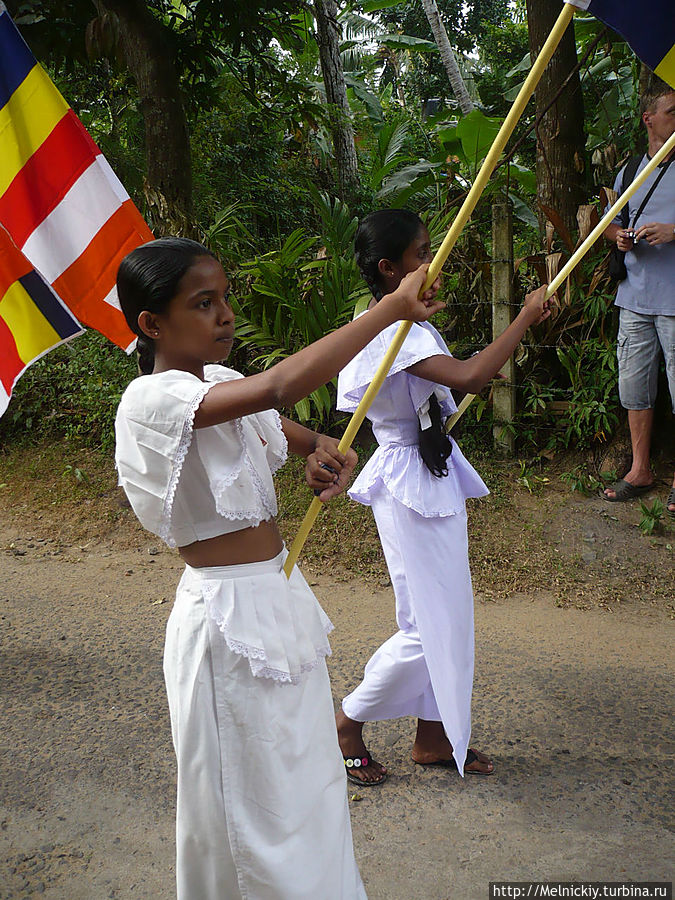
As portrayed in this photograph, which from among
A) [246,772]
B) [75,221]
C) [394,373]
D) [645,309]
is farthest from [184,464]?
[645,309]

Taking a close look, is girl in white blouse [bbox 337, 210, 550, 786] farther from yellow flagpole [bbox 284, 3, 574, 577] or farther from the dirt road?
yellow flagpole [bbox 284, 3, 574, 577]

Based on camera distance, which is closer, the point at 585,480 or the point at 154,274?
the point at 154,274

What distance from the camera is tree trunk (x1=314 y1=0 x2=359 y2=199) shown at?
1045 centimetres

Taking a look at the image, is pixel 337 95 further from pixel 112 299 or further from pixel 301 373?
pixel 301 373

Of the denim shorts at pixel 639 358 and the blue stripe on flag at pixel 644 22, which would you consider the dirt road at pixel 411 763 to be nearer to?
the denim shorts at pixel 639 358

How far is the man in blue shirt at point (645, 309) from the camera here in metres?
4.46

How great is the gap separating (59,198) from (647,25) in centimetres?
220

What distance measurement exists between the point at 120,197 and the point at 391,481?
1593 millimetres

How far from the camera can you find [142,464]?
168 centimetres

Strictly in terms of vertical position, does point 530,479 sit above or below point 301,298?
below

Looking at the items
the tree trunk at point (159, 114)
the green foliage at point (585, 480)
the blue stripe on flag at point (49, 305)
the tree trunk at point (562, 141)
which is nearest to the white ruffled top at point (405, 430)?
the blue stripe on flag at point (49, 305)

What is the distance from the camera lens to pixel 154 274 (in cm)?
169

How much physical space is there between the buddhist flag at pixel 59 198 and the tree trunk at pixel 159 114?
9.39 ft

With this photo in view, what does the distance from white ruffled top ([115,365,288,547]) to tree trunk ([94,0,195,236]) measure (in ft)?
15.0
